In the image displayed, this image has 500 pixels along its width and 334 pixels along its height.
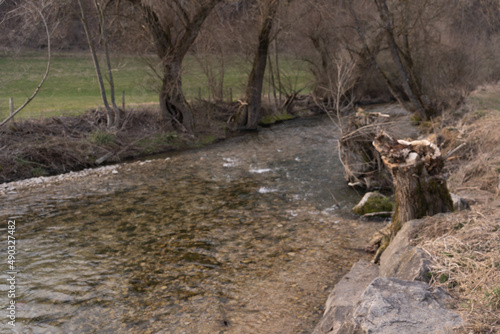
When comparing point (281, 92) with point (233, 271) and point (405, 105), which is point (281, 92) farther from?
point (233, 271)

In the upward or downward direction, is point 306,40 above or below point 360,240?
above

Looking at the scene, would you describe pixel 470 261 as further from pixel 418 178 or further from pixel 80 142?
pixel 80 142

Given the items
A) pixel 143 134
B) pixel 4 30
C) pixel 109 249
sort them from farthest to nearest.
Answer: pixel 143 134 → pixel 4 30 → pixel 109 249

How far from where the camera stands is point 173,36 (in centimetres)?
1958

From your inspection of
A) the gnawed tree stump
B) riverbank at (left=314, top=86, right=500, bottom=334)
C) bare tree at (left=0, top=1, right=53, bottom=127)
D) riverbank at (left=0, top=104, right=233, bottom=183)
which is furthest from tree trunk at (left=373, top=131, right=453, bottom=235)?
riverbank at (left=0, top=104, right=233, bottom=183)

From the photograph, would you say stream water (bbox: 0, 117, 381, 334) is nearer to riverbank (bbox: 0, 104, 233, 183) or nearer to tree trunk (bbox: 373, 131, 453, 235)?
tree trunk (bbox: 373, 131, 453, 235)

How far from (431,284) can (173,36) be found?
56.7 feet

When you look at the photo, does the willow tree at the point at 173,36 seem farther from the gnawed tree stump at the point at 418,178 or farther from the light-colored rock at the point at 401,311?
the light-colored rock at the point at 401,311

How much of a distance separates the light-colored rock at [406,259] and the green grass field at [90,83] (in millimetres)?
12174

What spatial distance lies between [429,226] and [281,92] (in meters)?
21.7

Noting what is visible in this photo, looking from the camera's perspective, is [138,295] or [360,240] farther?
[360,240]

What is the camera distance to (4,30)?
1559 cm

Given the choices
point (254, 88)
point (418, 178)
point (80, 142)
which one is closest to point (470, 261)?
point (418, 178)

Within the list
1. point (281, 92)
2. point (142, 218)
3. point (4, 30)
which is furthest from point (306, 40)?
point (142, 218)
